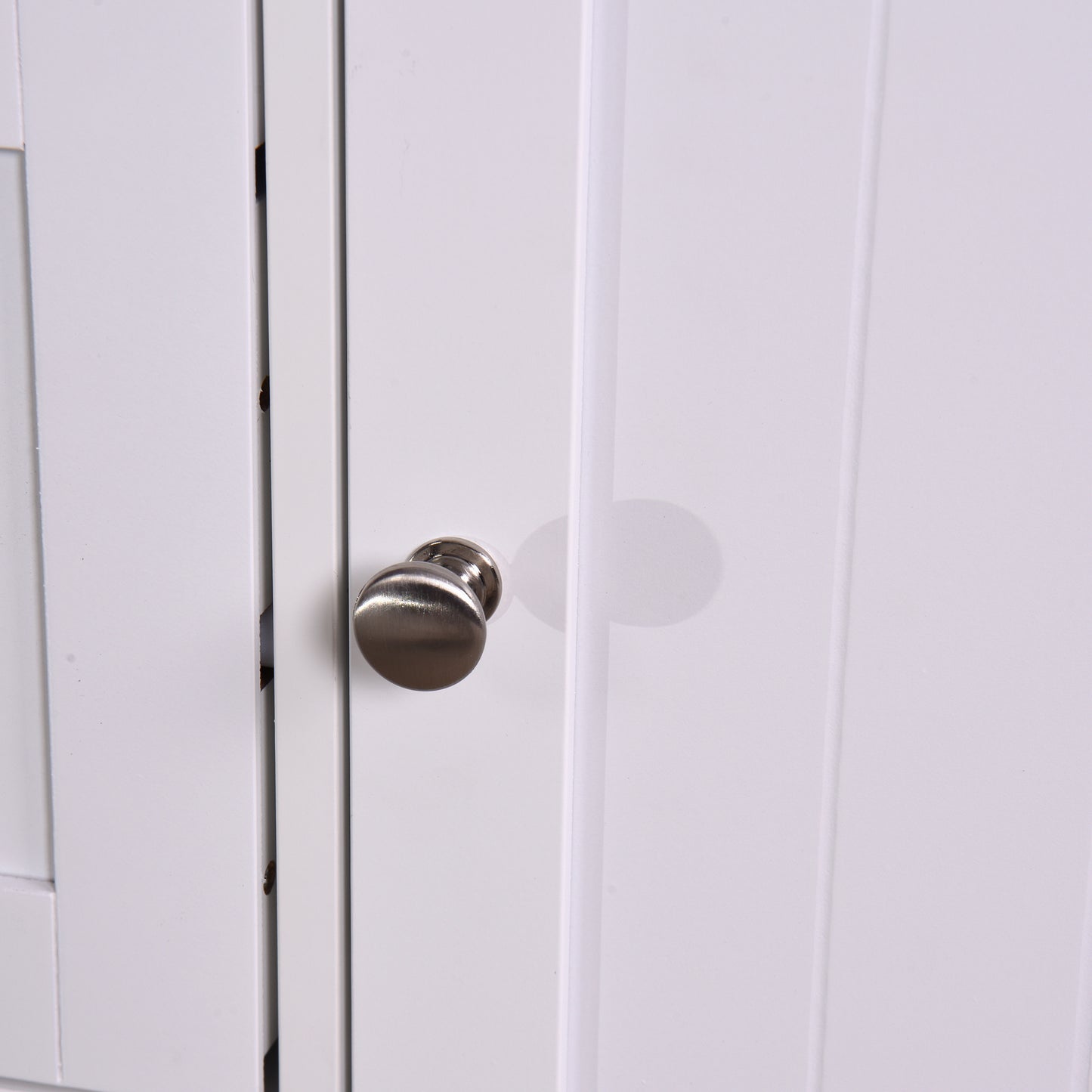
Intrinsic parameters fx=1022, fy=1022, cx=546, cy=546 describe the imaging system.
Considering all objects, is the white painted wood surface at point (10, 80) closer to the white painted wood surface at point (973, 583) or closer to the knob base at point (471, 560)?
the knob base at point (471, 560)

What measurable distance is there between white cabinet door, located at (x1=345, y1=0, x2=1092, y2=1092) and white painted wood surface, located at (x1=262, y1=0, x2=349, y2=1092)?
13 mm

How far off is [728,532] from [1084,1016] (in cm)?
27

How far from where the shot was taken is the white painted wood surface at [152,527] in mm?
438

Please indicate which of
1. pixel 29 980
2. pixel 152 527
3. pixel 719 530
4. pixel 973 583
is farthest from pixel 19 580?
pixel 973 583

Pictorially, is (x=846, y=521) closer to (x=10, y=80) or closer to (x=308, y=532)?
(x=308, y=532)

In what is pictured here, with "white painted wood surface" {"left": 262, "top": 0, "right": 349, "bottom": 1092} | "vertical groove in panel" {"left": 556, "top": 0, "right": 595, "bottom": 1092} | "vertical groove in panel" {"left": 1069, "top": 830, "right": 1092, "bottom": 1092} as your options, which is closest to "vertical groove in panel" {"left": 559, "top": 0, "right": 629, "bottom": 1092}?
"vertical groove in panel" {"left": 556, "top": 0, "right": 595, "bottom": 1092}

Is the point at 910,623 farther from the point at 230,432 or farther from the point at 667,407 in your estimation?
the point at 230,432

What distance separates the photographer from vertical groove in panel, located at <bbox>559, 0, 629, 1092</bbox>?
426 mm

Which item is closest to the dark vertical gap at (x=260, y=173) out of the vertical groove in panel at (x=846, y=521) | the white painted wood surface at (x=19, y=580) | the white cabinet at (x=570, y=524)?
the white cabinet at (x=570, y=524)

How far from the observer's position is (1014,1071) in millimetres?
460

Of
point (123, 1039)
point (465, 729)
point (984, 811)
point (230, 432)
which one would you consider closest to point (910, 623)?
point (984, 811)

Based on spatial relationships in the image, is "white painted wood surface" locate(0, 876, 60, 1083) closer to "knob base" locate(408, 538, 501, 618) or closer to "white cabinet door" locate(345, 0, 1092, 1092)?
"white cabinet door" locate(345, 0, 1092, 1092)

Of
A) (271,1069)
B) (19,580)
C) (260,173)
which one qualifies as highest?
(260,173)

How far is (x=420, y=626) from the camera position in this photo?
0.39 m
